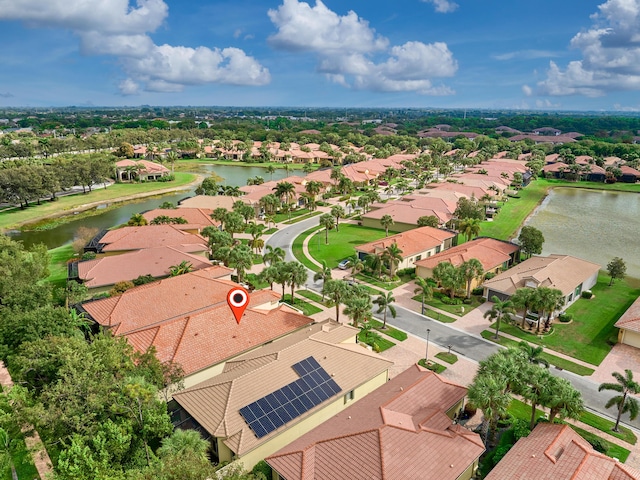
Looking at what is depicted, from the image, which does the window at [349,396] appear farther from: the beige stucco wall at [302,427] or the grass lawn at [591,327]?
the grass lawn at [591,327]

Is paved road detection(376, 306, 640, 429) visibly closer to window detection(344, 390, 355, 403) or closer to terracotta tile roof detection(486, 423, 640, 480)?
terracotta tile roof detection(486, 423, 640, 480)

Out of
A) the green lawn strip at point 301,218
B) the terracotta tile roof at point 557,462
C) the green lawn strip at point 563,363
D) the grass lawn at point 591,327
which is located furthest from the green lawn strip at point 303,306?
the green lawn strip at point 301,218

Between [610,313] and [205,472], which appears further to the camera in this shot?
[610,313]

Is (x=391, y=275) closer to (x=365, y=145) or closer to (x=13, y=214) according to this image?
(x=13, y=214)

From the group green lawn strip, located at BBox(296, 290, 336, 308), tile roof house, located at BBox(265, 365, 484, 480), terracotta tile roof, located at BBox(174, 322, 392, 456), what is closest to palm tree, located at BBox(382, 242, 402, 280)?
green lawn strip, located at BBox(296, 290, 336, 308)

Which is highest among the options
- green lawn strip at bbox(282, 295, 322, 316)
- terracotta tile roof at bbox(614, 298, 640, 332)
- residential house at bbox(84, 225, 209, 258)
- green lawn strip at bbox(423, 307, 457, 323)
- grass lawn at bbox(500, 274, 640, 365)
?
residential house at bbox(84, 225, 209, 258)

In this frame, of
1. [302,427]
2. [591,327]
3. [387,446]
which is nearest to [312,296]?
[302,427]

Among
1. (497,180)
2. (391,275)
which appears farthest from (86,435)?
(497,180)
